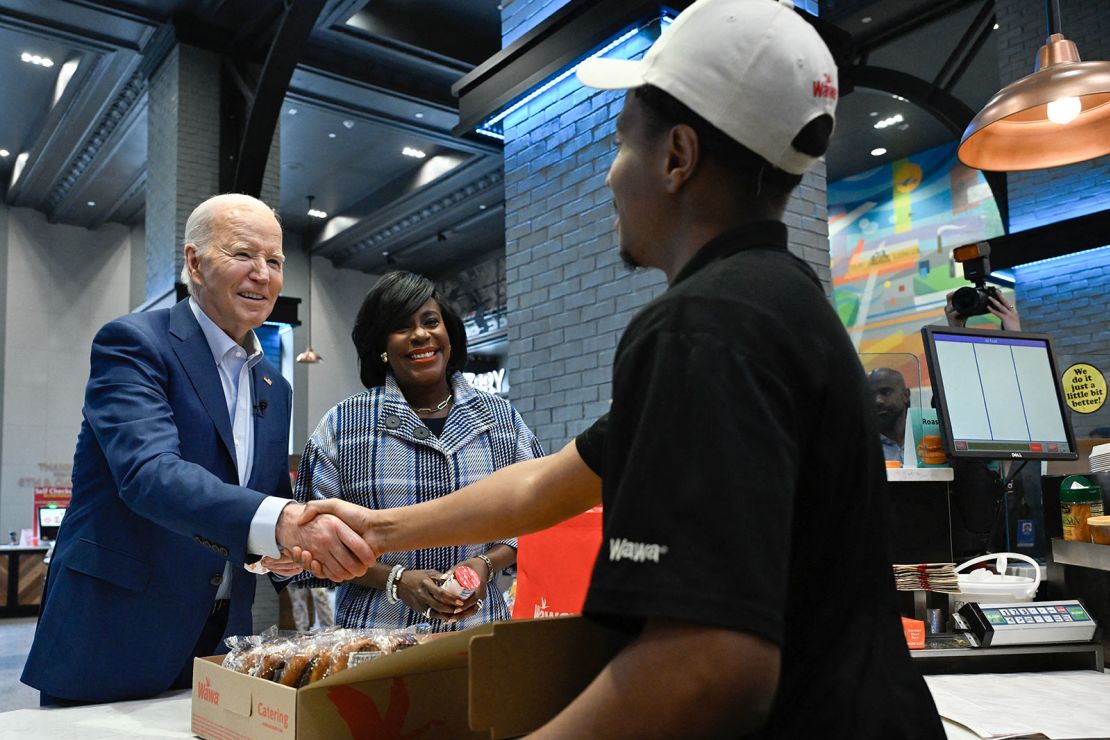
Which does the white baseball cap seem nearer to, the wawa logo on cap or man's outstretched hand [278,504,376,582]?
the wawa logo on cap

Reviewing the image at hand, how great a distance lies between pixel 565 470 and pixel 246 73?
8.86 metres

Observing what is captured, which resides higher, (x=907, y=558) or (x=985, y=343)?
(x=985, y=343)

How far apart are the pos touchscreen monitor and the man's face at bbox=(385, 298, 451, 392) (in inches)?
51.7

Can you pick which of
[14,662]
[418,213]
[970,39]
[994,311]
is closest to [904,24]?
[970,39]

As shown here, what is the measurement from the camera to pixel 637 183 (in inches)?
33.5

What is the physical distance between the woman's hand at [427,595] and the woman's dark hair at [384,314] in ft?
2.33

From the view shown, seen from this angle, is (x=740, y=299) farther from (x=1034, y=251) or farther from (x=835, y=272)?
(x=835, y=272)

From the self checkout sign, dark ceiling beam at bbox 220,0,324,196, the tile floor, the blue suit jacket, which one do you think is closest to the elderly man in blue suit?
the blue suit jacket

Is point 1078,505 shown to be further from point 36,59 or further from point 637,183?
point 36,59

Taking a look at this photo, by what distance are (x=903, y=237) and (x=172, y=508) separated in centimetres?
1180

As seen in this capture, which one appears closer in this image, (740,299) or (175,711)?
(740,299)

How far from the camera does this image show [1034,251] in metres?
7.73

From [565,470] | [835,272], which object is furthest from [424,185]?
[565,470]

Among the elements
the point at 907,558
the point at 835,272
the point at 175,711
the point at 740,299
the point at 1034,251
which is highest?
the point at 835,272
